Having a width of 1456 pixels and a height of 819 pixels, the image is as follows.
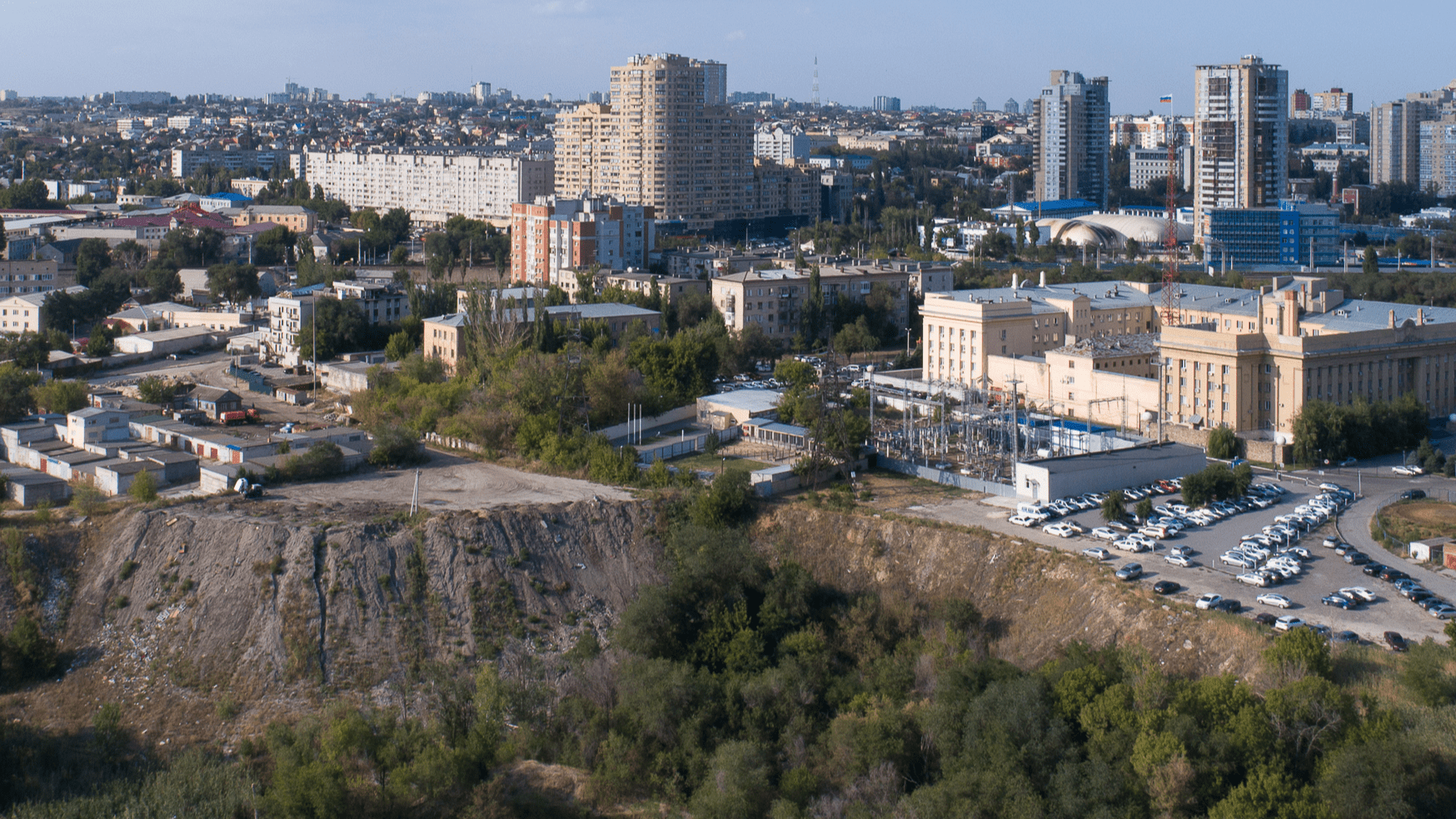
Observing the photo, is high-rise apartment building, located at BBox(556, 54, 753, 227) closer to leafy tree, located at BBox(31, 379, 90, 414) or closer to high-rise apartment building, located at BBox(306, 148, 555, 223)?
high-rise apartment building, located at BBox(306, 148, 555, 223)

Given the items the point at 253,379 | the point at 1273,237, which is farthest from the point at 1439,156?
the point at 253,379

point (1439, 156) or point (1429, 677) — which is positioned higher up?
point (1439, 156)

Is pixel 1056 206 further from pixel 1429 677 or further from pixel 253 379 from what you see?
pixel 1429 677

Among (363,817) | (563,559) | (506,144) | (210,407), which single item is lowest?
(363,817)

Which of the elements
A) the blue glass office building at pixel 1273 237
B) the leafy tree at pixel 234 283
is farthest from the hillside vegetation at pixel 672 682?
the blue glass office building at pixel 1273 237

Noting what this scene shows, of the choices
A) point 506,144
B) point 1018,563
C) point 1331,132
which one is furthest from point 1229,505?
point 1331,132

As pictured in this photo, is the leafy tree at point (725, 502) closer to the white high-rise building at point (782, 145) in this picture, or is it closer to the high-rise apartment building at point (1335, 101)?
the white high-rise building at point (782, 145)

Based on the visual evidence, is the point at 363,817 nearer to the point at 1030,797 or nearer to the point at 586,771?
the point at 586,771
